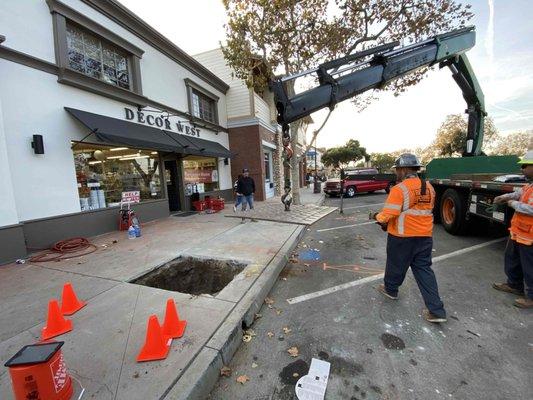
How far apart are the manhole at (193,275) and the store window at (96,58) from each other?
6.17 meters

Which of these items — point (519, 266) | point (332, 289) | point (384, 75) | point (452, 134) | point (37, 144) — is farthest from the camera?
point (452, 134)

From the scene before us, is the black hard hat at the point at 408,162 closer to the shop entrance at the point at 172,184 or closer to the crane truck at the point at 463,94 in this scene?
the crane truck at the point at 463,94

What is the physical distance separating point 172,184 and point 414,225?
10.4m

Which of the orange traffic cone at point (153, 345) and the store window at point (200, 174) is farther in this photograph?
the store window at point (200, 174)

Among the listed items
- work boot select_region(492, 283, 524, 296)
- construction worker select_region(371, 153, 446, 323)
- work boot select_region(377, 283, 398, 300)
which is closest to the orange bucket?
construction worker select_region(371, 153, 446, 323)

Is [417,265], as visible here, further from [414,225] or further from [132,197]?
[132,197]

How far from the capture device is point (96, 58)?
297 inches

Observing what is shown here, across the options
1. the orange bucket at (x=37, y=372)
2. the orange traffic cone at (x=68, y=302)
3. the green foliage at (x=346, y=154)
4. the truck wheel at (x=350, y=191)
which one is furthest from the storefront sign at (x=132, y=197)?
the green foliage at (x=346, y=154)

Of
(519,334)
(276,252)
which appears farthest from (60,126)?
(519,334)

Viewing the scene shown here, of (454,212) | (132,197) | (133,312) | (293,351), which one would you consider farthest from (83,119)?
(454,212)

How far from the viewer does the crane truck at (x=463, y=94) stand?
4.32m

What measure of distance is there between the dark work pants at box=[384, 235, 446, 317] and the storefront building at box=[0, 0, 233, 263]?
711 cm

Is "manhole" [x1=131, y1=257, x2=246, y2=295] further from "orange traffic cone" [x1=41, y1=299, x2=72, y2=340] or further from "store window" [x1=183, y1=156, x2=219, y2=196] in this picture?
"store window" [x1=183, y1=156, x2=219, y2=196]

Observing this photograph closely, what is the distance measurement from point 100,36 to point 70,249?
6.23 meters
